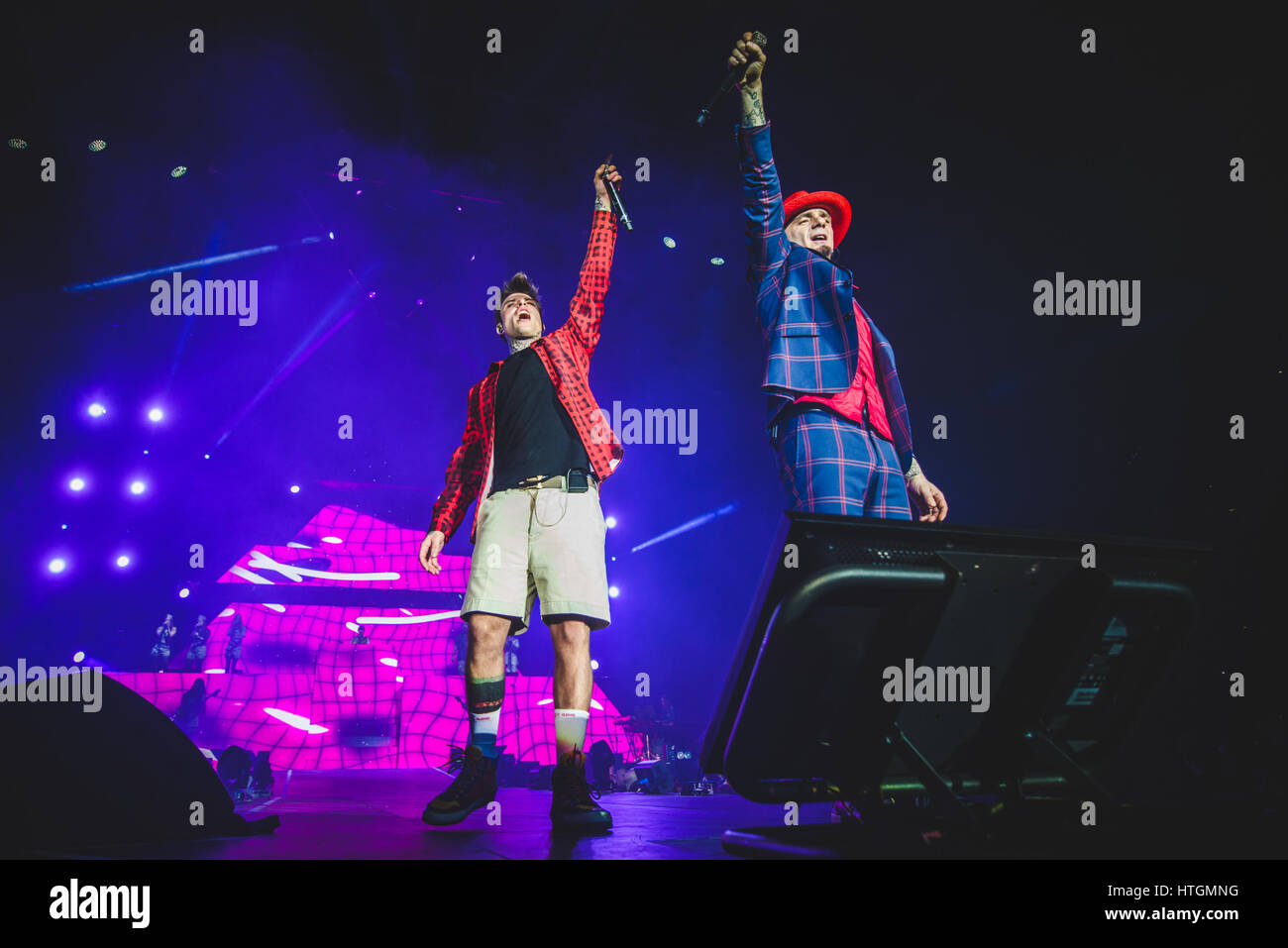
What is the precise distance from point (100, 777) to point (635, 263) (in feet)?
22.6

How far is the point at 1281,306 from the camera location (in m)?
3.44

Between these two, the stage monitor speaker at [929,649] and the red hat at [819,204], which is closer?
the stage monitor speaker at [929,649]

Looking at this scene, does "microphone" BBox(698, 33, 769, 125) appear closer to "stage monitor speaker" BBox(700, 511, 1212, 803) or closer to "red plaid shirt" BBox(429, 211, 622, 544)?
"red plaid shirt" BBox(429, 211, 622, 544)

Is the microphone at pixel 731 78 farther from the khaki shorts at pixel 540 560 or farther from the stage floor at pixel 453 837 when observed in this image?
the stage floor at pixel 453 837

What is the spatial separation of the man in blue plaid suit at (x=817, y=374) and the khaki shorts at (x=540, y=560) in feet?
2.35

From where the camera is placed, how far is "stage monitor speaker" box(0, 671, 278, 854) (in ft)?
4.65

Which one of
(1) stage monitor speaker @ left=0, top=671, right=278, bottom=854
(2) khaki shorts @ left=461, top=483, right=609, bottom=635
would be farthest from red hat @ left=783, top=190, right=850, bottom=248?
(1) stage monitor speaker @ left=0, top=671, right=278, bottom=854

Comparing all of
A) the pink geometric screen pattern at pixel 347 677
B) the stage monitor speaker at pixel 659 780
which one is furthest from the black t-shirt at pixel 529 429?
the pink geometric screen pattern at pixel 347 677

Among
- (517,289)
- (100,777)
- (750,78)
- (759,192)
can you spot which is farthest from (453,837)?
(750,78)

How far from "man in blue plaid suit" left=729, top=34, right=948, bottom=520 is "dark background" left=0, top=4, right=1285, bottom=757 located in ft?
7.65

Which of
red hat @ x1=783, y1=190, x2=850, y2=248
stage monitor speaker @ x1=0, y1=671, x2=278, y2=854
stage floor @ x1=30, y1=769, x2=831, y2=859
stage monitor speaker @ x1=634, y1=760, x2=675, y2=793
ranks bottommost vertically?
stage monitor speaker @ x1=634, y1=760, x2=675, y2=793

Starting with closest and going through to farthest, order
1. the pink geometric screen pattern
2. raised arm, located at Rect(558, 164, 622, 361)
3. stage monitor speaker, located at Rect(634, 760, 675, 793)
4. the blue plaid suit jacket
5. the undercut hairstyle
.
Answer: the blue plaid suit jacket → raised arm, located at Rect(558, 164, 622, 361) → the undercut hairstyle → stage monitor speaker, located at Rect(634, 760, 675, 793) → the pink geometric screen pattern

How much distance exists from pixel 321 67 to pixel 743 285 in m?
4.42

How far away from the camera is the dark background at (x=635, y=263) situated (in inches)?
144
